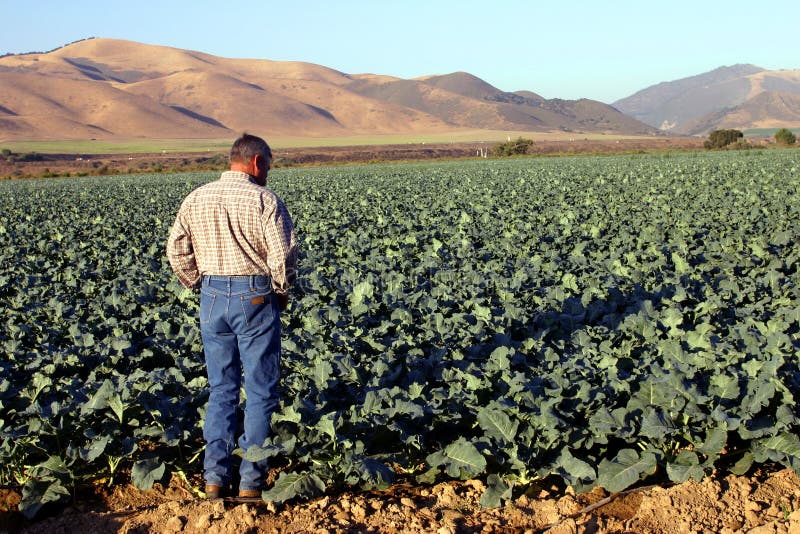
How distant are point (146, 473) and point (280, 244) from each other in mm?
1681

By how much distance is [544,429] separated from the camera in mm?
4551

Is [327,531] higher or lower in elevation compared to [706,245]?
lower

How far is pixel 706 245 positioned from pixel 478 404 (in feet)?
24.7

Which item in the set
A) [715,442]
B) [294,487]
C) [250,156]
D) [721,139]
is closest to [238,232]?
[250,156]

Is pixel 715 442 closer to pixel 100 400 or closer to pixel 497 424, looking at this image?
pixel 497 424

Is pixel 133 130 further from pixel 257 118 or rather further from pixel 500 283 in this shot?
pixel 500 283

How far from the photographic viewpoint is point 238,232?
4238 millimetres

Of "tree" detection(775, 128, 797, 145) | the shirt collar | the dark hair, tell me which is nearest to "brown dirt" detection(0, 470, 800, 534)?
the shirt collar

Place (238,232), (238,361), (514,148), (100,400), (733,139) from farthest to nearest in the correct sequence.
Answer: (514,148), (733,139), (100,400), (238,361), (238,232)

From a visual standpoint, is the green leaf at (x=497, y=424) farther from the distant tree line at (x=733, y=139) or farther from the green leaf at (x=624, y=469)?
the distant tree line at (x=733, y=139)

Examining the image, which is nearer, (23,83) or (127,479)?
(127,479)

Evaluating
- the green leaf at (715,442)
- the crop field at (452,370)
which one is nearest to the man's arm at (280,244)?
the crop field at (452,370)

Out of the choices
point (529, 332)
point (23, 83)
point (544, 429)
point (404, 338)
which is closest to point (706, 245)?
point (529, 332)

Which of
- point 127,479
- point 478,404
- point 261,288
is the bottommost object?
point 127,479
